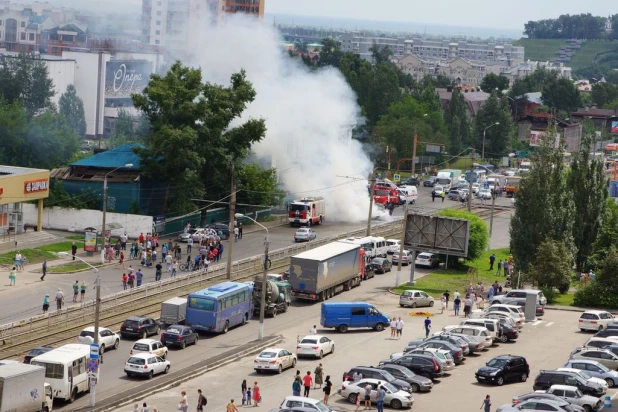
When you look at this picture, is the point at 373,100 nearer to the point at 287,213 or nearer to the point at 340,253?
the point at 287,213

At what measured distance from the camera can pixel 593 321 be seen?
6284 centimetres

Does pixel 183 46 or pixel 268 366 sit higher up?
pixel 183 46

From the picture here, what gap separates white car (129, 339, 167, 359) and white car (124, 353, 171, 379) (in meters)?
0.86

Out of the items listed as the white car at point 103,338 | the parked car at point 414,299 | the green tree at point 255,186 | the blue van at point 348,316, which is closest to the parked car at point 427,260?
the parked car at point 414,299

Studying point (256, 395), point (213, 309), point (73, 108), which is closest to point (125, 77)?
point (73, 108)

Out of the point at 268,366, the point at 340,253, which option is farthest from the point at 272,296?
the point at 268,366

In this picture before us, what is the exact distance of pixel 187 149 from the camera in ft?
291

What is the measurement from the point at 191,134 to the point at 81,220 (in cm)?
996

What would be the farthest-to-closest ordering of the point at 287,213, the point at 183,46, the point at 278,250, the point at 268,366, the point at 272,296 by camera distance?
the point at 183,46, the point at 287,213, the point at 278,250, the point at 272,296, the point at 268,366

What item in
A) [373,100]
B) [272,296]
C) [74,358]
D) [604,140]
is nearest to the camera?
[74,358]

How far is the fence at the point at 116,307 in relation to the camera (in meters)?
54.4

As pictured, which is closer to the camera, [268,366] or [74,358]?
[74,358]

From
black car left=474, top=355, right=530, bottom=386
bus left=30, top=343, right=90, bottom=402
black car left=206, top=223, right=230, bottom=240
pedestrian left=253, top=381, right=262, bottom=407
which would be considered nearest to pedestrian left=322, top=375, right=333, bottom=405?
pedestrian left=253, top=381, right=262, bottom=407

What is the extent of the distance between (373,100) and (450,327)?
4106 inches
